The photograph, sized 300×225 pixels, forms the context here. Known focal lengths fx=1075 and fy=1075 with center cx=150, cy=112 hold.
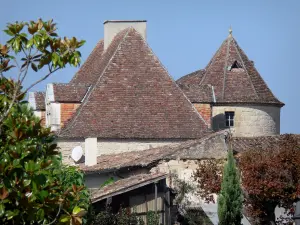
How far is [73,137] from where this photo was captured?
4603cm

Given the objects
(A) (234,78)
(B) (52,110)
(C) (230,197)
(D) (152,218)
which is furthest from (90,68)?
(D) (152,218)

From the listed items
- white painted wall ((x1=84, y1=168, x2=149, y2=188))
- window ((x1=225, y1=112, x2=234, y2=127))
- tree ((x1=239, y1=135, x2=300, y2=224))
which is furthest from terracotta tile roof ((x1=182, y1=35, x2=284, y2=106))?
tree ((x1=239, y1=135, x2=300, y2=224))

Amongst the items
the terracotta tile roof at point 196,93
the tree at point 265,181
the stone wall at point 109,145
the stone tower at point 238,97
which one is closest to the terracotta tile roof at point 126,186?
the tree at point 265,181

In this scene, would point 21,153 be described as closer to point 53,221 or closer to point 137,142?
point 53,221

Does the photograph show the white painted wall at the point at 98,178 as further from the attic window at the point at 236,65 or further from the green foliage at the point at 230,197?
the attic window at the point at 236,65

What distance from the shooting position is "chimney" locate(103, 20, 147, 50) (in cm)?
5153

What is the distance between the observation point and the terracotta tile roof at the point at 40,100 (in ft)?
171

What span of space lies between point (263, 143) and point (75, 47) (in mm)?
27215

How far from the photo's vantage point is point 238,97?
177 feet

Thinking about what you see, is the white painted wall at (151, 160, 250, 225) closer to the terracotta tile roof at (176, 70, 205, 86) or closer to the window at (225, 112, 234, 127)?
the window at (225, 112, 234, 127)

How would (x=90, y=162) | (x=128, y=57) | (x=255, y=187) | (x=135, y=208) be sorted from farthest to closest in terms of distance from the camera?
1. (x=128, y=57)
2. (x=90, y=162)
3. (x=255, y=187)
4. (x=135, y=208)

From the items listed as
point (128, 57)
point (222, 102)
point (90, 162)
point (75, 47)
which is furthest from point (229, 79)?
point (75, 47)

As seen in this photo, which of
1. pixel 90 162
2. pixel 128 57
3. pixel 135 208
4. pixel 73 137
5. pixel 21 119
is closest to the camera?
pixel 21 119

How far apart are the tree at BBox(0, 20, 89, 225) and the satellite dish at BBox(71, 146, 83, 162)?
27.1 m
